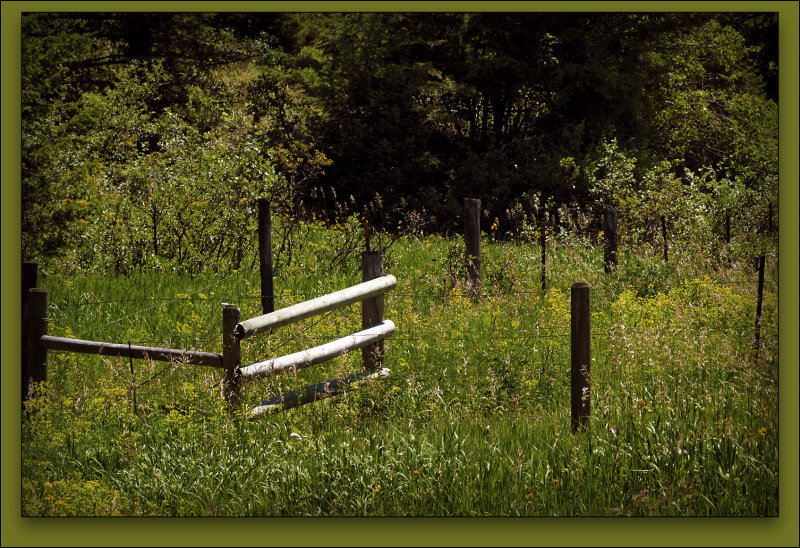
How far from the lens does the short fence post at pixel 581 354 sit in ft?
17.4

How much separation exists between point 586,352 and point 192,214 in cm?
648

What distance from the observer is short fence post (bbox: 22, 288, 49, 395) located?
577 centimetres

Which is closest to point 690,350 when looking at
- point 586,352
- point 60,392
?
point 586,352

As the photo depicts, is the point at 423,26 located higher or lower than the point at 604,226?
higher

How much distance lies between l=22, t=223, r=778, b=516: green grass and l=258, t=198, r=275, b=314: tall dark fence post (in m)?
0.53

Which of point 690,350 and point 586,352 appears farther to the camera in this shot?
point 690,350

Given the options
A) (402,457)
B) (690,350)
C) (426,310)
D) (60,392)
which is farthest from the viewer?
(426,310)

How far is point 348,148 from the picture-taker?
28.4 feet

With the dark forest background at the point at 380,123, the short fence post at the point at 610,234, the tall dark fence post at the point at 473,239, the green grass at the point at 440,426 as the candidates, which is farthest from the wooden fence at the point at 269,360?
the short fence post at the point at 610,234

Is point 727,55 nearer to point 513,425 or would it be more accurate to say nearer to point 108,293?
point 513,425

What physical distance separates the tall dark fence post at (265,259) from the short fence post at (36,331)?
2357 millimetres

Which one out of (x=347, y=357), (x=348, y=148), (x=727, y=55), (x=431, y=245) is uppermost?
(x=727, y=55)

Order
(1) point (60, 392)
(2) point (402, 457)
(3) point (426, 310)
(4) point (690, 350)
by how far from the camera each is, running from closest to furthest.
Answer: (2) point (402, 457) → (1) point (60, 392) → (4) point (690, 350) → (3) point (426, 310)

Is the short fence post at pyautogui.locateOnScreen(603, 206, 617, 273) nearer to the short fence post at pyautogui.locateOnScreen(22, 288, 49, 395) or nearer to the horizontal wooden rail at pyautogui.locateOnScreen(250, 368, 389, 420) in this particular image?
the horizontal wooden rail at pyautogui.locateOnScreen(250, 368, 389, 420)
